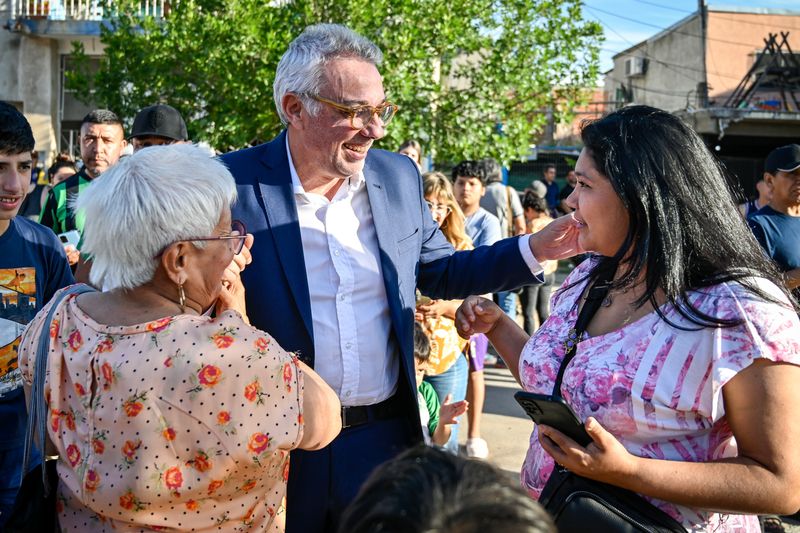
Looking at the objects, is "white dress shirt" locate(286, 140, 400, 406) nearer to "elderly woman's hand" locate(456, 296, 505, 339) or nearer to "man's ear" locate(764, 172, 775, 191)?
"elderly woman's hand" locate(456, 296, 505, 339)

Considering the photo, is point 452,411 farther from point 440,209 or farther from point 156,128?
point 156,128

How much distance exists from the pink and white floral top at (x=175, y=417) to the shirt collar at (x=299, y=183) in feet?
3.19

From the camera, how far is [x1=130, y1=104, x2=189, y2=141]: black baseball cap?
4.93 meters

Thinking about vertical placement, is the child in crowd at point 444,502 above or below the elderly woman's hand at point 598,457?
above

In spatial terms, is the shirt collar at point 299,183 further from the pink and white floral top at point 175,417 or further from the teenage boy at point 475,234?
the teenage boy at point 475,234

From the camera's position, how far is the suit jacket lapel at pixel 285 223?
2619 mm

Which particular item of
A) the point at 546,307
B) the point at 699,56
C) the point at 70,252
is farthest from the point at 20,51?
the point at 699,56

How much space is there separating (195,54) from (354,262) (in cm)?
821

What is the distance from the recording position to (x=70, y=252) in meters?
4.01

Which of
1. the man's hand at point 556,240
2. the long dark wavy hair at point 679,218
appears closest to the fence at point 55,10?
the man's hand at point 556,240

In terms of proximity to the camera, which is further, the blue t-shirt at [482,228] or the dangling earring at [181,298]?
the blue t-shirt at [482,228]

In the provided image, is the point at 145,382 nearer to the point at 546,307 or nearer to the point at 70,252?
the point at 70,252

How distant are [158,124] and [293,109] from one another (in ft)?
7.74

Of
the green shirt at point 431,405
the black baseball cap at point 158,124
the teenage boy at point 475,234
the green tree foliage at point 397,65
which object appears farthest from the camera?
the green tree foliage at point 397,65
